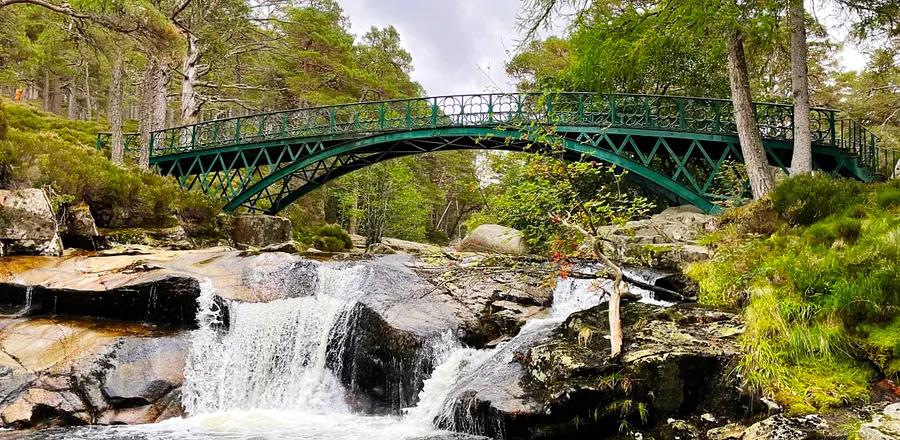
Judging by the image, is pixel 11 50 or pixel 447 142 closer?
pixel 447 142

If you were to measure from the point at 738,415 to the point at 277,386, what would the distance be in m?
5.62

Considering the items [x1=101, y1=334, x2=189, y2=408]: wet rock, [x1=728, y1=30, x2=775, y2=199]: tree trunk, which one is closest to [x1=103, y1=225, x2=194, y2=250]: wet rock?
[x1=101, y1=334, x2=189, y2=408]: wet rock

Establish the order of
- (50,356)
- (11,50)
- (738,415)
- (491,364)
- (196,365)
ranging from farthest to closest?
1. (11,50)
2. (196,365)
3. (50,356)
4. (491,364)
5. (738,415)

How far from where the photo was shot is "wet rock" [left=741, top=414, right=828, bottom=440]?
3863 mm

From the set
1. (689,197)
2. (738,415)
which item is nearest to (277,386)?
(738,415)

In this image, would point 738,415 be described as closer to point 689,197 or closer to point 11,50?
point 689,197

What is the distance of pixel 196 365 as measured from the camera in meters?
7.16

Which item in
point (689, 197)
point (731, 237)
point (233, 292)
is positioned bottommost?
point (233, 292)

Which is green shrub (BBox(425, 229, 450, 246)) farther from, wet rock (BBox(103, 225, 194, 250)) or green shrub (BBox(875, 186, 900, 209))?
green shrub (BBox(875, 186, 900, 209))

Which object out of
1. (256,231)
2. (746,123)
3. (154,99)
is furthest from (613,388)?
(154,99)

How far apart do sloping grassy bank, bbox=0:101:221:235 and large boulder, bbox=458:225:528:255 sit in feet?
24.6

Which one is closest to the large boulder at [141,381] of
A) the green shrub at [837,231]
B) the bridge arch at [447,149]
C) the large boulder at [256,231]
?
the bridge arch at [447,149]

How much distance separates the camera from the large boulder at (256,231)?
15703 mm

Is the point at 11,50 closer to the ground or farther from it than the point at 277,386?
farther from it
